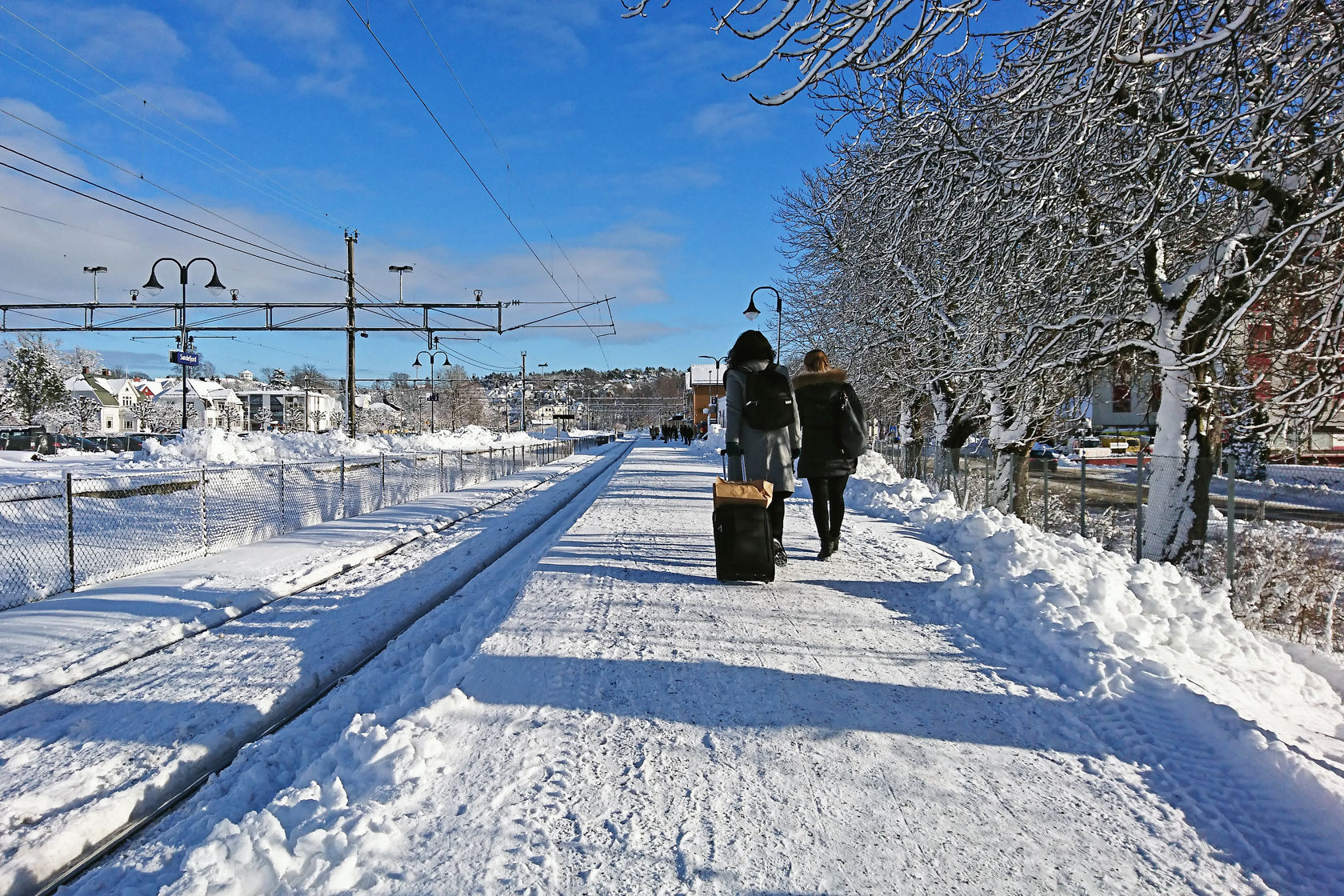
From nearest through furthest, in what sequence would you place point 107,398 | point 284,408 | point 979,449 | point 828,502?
point 828,502 < point 979,449 < point 107,398 < point 284,408

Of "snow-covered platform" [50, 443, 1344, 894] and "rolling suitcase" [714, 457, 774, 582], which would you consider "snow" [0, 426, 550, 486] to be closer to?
"rolling suitcase" [714, 457, 774, 582]

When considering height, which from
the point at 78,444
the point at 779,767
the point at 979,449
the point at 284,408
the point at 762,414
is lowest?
the point at 779,767

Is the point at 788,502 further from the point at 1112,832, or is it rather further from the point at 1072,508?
the point at 1112,832

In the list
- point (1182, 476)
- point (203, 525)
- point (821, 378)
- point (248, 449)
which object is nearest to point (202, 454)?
point (248, 449)

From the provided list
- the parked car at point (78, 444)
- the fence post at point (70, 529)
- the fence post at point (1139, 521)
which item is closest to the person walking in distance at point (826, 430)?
the fence post at point (1139, 521)

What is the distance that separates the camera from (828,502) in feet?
24.0

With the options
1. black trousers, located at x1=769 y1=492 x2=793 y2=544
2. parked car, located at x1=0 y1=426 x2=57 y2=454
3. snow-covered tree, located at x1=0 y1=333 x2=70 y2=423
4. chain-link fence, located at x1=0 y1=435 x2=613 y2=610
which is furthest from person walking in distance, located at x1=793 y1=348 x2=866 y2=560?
snow-covered tree, located at x1=0 y1=333 x2=70 y2=423

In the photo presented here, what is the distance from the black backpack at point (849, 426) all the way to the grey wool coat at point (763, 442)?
53 cm

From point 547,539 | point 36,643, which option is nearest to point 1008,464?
point 547,539

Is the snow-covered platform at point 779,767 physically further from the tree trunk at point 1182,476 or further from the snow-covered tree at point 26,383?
the snow-covered tree at point 26,383

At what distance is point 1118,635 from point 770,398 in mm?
3135

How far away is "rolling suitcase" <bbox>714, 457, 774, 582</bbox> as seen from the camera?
5.89 metres

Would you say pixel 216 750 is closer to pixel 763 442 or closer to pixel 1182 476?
pixel 763 442

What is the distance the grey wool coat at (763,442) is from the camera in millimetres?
6430
